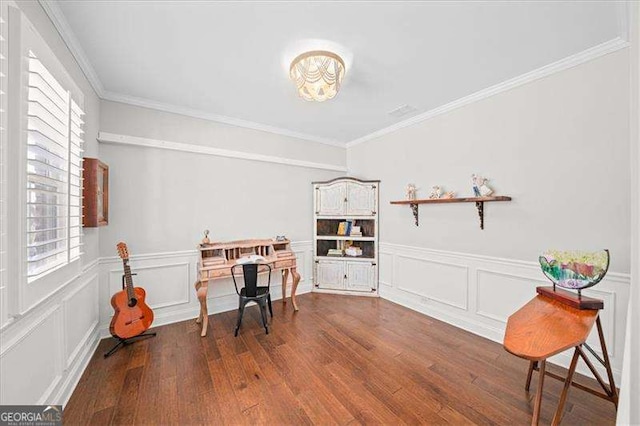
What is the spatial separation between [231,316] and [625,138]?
430 cm

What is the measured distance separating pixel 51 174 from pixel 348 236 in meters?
3.53

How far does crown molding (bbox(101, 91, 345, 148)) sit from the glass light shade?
1680 mm

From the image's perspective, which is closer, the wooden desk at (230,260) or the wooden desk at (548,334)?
the wooden desk at (548,334)

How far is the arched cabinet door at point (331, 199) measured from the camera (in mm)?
4223

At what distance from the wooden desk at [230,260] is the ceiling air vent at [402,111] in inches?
93.3

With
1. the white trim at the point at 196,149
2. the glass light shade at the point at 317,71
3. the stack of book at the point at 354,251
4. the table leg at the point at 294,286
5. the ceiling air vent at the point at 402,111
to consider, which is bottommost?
the table leg at the point at 294,286

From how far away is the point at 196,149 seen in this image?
328 cm

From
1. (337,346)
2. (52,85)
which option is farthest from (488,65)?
(52,85)

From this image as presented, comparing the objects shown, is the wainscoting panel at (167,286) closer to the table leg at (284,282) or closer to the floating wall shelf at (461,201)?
the table leg at (284,282)

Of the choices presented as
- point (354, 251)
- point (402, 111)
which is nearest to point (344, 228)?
point (354, 251)

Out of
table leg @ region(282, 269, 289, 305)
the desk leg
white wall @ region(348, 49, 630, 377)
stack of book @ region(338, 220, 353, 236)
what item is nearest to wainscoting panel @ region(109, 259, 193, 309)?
the desk leg

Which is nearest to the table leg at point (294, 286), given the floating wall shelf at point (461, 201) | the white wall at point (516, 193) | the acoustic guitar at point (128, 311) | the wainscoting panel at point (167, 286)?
the wainscoting panel at point (167, 286)

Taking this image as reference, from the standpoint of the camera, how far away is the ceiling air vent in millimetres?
3188

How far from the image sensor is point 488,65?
2301mm
